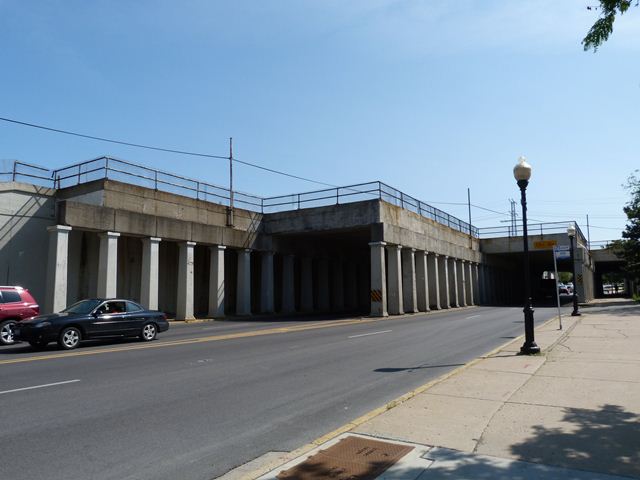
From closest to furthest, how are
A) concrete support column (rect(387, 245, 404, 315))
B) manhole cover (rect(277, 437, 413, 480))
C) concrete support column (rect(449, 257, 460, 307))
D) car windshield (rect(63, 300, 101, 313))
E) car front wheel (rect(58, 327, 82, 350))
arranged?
manhole cover (rect(277, 437, 413, 480)), car front wheel (rect(58, 327, 82, 350)), car windshield (rect(63, 300, 101, 313)), concrete support column (rect(387, 245, 404, 315)), concrete support column (rect(449, 257, 460, 307))

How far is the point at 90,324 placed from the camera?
14.6m

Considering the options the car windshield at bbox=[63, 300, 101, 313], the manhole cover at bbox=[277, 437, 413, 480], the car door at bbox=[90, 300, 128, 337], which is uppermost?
the car windshield at bbox=[63, 300, 101, 313]

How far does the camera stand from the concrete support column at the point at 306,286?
37062 millimetres

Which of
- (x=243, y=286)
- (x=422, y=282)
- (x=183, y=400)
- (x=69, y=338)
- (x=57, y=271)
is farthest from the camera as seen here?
(x=422, y=282)

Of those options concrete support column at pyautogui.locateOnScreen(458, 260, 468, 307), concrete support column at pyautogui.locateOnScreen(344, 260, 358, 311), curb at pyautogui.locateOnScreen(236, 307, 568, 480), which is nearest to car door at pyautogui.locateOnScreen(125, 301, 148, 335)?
curb at pyautogui.locateOnScreen(236, 307, 568, 480)

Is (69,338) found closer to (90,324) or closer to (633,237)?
(90,324)

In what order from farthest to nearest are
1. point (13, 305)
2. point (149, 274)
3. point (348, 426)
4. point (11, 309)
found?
point (149, 274)
point (13, 305)
point (11, 309)
point (348, 426)

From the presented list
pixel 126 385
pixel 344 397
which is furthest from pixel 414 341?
pixel 126 385

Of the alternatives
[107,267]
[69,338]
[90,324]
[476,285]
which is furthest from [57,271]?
[476,285]

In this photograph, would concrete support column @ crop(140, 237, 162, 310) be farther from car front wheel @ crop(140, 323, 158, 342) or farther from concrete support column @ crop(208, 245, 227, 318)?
car front wheel @ crop(140, 323, 158, 342)

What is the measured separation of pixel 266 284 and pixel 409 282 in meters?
10.00

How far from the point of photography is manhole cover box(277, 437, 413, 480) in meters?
4.33

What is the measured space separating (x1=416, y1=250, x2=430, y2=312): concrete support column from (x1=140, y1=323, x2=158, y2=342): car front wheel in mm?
23788

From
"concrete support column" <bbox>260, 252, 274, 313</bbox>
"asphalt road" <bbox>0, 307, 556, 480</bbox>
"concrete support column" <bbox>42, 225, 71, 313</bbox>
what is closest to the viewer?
"asphalt road" <bbox>0, 307, 556, 480</bbox>
